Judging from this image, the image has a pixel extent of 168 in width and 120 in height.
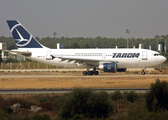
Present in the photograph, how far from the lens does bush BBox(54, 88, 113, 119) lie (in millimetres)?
14719

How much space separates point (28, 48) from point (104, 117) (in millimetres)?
33123

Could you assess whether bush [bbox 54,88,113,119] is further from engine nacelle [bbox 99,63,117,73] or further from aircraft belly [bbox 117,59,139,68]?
aircraft belly [bbox 117,59,139,68]

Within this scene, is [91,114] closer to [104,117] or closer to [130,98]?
[104,117]

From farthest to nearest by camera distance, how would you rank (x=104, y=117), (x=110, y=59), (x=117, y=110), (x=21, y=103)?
1. (x=110, y=59)
2. (x=21, y=103)
3. (x=117, y=110)
4. (x=104, y=117)

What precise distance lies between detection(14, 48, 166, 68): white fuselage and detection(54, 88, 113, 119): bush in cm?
2539

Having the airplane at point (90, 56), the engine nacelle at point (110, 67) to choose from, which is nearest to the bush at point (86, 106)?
the engine nacelle at point (110, 67)

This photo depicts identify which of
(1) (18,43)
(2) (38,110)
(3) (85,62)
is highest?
(1) (18,43)

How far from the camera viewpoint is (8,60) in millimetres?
80625

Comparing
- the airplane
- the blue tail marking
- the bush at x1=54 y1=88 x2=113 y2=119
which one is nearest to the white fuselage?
the airplane

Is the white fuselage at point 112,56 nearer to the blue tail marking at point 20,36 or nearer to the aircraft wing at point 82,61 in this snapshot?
the aircraft wing at point 82,61

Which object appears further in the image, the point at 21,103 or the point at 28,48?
the point at 28,48

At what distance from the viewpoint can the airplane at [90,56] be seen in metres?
41.3

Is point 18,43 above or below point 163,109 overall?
above

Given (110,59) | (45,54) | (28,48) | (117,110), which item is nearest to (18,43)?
(28,48)
